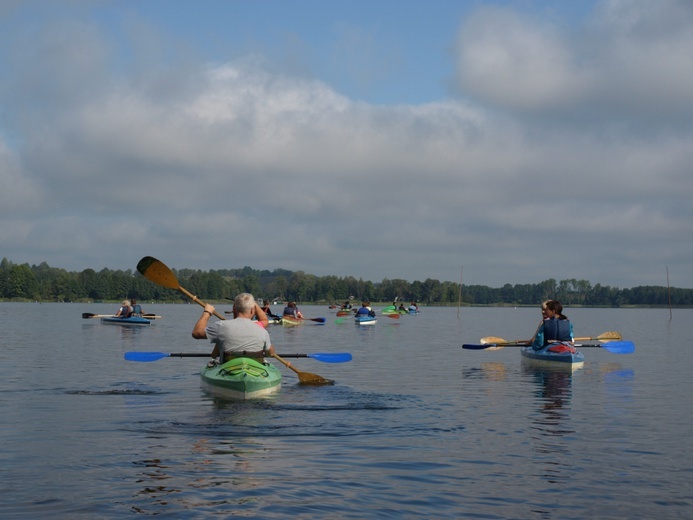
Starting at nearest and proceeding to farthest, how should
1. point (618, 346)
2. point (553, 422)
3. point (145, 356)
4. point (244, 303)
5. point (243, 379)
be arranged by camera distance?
point (553, 422), point (243, 379), point (244, 303), point (145, 356), point (618, 346)

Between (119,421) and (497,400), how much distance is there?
833cm

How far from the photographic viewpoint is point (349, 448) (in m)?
11.4

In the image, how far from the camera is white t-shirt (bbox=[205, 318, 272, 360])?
52.7ft

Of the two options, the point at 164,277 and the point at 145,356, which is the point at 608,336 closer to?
the point at 164,277

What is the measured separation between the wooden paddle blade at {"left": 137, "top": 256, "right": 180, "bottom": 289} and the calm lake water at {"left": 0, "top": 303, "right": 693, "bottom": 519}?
8.70 feet

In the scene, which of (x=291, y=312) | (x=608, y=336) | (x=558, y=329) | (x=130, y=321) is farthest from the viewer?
(x=291, y=312)

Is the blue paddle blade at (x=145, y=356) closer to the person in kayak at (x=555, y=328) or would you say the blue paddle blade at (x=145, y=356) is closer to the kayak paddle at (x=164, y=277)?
the kayak paddle at (x=164, y=277)

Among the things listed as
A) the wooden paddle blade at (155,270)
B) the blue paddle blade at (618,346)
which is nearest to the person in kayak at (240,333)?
the wooden paddle blade at (155,270)

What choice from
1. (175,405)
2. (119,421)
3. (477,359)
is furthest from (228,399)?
(477,359)

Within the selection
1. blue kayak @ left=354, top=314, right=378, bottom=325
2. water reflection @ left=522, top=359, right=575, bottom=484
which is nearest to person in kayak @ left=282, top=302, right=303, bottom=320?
blue kayak @ left=354, top=314, right=378, bottom=325

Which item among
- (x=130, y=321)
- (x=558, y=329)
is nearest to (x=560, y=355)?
(x=558, y=329)

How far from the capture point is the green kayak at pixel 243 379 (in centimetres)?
1572

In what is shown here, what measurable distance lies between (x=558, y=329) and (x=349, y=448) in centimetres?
1617

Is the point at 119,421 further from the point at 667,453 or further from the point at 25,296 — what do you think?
the point at 25,296
